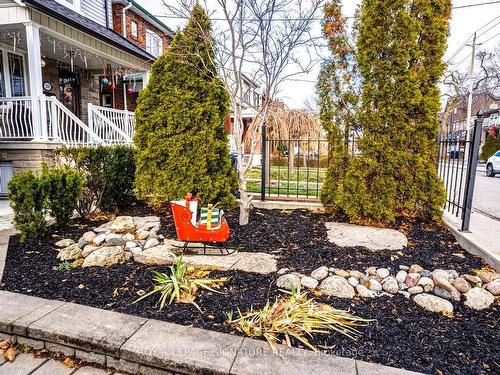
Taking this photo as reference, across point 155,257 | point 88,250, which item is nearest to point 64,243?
point 88,250

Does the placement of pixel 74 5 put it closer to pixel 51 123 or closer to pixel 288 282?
pixel 51 123

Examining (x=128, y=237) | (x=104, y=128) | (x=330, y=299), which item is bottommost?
(x=330, y=299)

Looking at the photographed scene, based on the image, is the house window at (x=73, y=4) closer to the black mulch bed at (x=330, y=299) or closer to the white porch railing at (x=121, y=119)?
the white porch railing at (x=121, y=119)

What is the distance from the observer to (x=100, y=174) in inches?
195

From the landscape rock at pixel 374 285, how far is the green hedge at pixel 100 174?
13.1ft

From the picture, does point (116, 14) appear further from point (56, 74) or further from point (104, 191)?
point (104, 191)

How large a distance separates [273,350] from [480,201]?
8095mm

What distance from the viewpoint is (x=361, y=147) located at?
15.3ft

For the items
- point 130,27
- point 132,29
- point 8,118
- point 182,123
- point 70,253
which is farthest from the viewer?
point 132,29

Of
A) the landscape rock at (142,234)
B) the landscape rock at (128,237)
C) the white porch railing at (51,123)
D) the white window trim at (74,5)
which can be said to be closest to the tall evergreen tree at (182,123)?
the landscape rock at (142,234)

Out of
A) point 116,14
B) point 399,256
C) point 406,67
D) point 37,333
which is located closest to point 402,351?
point 399,256

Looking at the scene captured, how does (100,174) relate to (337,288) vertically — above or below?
above

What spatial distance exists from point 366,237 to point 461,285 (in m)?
1.40

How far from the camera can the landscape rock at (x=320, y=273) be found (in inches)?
112
